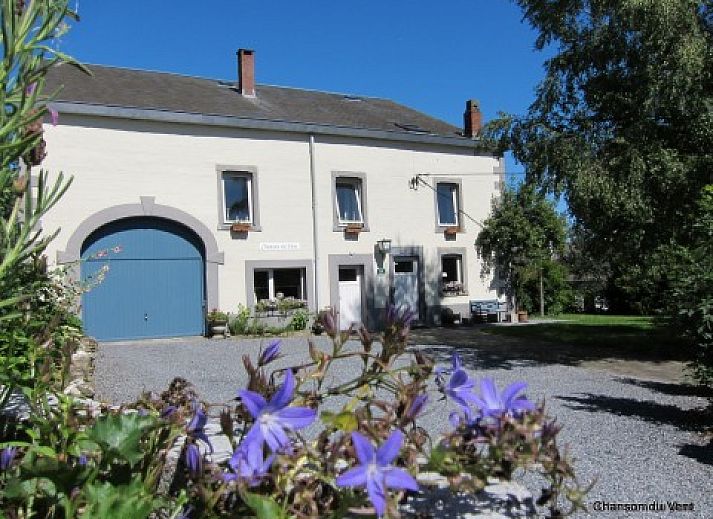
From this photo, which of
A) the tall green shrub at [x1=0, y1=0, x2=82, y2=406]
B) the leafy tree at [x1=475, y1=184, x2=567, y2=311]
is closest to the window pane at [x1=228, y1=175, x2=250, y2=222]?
the leafy tree at [x1=475, y1=184, x2=567, y2=311]

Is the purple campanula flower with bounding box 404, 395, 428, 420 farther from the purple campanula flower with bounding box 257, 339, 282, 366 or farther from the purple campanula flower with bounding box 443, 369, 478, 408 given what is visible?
the purple campanula flower with bounding box 257, 339, 282, 366

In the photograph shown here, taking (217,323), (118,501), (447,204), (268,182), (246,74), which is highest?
(246,74)

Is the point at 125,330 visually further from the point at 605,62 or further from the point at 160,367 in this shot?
the point at 605,62

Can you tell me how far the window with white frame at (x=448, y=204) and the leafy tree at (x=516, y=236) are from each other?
41.1 inches

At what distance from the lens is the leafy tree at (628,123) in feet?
32.9

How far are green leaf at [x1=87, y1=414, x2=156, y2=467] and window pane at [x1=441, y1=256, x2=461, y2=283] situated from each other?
1902 centimetres

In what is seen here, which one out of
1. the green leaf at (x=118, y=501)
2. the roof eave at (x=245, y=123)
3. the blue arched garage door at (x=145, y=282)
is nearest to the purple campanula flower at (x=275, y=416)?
the green leaf at (x=118, y=501)

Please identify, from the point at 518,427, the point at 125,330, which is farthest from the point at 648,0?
the point at 125,330

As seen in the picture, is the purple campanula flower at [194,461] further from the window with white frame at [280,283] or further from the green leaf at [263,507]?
the window with white frame at [280,283]

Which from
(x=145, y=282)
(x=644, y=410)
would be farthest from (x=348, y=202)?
(x=644, y=410)

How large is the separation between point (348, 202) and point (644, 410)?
40.4 ft

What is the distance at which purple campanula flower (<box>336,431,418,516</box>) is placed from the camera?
0.96m

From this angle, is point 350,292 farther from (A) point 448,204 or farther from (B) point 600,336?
(B) point 600,336

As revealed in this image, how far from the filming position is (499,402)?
1172 millimetres
